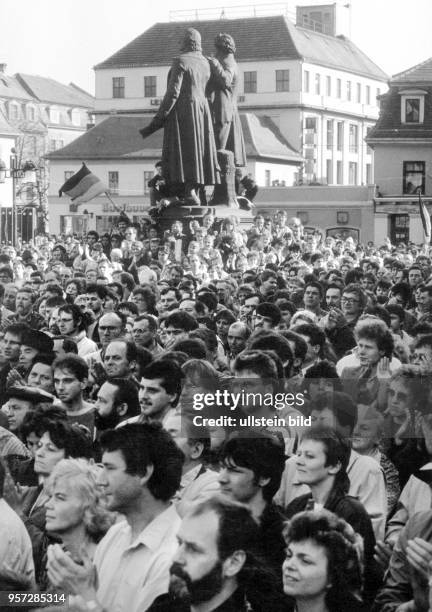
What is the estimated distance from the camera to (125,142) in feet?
247

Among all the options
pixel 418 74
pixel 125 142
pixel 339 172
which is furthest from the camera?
pixel 339 172

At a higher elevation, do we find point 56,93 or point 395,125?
point 56,93

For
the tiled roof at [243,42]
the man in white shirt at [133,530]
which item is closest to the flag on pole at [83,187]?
the man in white shirt at [133,530]

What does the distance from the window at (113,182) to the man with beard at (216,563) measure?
71.9m

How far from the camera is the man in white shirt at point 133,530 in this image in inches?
181

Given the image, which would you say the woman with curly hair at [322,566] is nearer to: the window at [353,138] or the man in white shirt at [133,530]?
the man in white shirt at [133,530]

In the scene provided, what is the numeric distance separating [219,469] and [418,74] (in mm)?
40394

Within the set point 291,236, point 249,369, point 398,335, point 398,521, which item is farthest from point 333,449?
point 291,236

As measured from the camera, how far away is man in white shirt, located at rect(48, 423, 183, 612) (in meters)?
4.59

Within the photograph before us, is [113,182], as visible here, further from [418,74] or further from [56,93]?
[418,74]

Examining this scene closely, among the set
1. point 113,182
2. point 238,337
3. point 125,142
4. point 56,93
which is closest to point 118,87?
point 125,142

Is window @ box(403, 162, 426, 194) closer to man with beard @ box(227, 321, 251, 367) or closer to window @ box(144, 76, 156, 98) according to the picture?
window @ box(144, 76, 156, 98)

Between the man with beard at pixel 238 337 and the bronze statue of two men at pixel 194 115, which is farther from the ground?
the bronze statue of two men at pixel 194 115

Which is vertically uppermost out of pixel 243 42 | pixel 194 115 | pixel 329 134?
pixel 243 42
